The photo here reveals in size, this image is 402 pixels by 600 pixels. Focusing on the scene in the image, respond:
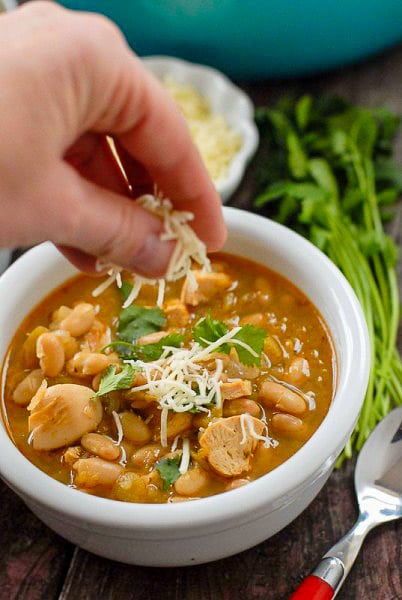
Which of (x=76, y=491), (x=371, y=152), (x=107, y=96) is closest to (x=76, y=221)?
(x=107, y=96)

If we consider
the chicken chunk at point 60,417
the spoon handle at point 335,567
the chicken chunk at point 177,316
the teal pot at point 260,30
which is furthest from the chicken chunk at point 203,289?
the teal pot at point 260,30

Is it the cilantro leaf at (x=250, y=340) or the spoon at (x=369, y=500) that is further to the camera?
the cilantro leaf at (x=250, y=340)

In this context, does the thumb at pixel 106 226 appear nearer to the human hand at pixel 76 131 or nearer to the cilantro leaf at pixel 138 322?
the human hand at pixel 76 131

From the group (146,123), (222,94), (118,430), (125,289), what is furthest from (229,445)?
(222,94)

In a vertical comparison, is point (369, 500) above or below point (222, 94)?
below

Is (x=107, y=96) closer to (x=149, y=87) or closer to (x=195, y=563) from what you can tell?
(x=149, y=87)

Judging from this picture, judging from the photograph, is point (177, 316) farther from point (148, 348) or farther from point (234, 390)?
point (234, 390)
